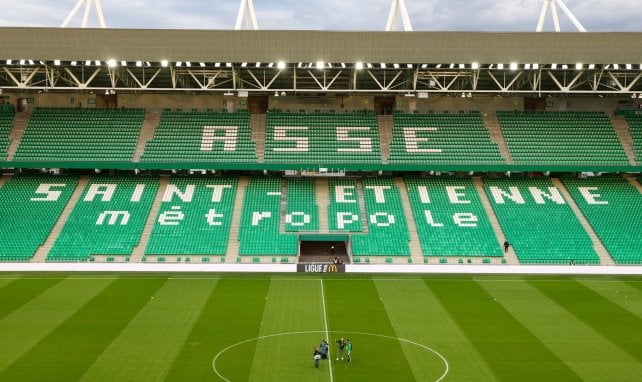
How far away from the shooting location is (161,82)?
57.0 m

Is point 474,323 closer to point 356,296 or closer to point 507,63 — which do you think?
point 356,296

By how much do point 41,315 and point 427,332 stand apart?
59.0 feet

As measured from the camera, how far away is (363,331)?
30000mm

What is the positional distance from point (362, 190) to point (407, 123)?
8.12 m

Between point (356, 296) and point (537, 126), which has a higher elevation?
point (537, 126)

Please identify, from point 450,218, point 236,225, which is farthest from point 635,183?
point 236,225

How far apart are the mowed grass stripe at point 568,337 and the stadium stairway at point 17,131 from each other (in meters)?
37.3

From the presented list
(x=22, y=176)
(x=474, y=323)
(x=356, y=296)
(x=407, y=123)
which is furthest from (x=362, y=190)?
(x=22, y=176)

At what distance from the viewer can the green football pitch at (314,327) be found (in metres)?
A: 24.8

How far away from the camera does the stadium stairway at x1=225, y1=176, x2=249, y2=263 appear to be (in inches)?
1818

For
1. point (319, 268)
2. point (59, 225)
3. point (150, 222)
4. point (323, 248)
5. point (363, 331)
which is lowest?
point (363, 331)

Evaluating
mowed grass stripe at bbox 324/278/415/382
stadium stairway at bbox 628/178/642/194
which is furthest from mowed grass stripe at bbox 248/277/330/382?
stadium stairway at bbox 628/178/642/194

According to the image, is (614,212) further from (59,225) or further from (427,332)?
(59,225)

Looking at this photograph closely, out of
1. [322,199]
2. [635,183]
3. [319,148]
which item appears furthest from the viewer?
[635,183]
